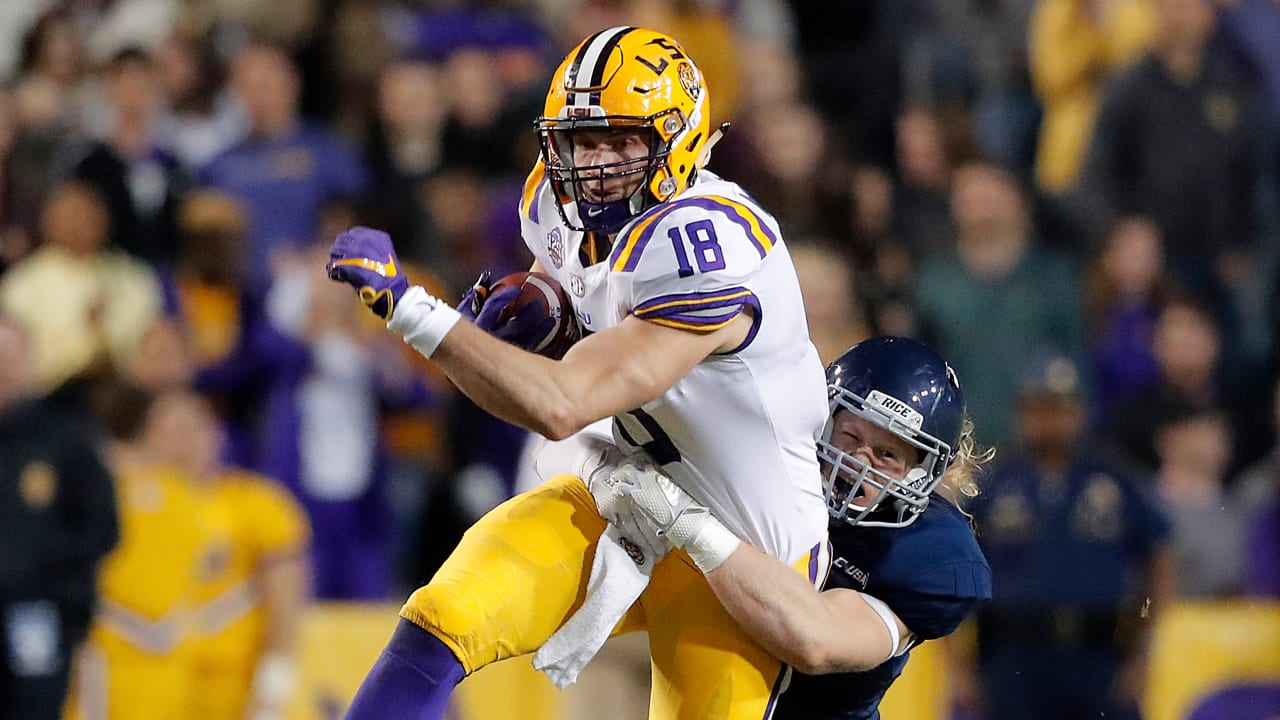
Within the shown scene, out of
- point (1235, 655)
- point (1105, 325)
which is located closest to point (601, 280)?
point (1235, 655)

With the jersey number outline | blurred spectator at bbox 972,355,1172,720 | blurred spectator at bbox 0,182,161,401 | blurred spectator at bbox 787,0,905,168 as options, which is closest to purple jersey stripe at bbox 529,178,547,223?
the jersey number outline

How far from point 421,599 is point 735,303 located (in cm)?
77

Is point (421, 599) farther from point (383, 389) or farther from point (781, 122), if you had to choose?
point (781, 122)

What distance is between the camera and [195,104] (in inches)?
342

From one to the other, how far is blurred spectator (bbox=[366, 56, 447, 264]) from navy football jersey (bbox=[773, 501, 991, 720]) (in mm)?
4404

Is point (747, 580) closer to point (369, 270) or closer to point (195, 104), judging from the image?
point (369, 270)

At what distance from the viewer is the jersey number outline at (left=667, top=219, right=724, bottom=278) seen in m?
3.40

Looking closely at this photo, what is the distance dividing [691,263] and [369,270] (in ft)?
1.85

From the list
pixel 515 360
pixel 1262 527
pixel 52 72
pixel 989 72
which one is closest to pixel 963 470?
pixel 515 360

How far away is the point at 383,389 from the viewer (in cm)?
750

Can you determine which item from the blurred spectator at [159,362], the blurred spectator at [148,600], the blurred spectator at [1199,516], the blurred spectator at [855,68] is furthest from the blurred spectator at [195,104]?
the blurred spectator at [1199,516]

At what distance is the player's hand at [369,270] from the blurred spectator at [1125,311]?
16.7 feet

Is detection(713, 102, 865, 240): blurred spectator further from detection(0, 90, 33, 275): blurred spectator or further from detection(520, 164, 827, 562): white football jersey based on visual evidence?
detection(520, 164, 827, 562): white football jersey

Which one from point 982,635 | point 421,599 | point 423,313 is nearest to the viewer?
point 423,313
